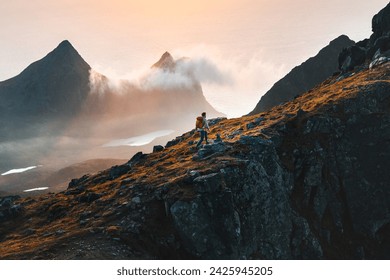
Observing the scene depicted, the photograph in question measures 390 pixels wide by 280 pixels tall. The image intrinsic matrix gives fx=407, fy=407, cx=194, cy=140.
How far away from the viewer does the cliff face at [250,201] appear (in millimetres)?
50791

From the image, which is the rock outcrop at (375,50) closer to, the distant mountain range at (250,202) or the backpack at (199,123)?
the distant mountain range at (250,202)

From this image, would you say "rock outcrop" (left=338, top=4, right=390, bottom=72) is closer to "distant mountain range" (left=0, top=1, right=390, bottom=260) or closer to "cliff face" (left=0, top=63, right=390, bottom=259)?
"distant mountain range" (left=0, top=1, right=390, bottom=260)

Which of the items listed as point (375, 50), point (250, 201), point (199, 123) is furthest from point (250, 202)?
point (375, 50)

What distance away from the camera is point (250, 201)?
5834 centimetres

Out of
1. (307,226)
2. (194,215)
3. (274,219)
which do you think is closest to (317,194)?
(307,226)

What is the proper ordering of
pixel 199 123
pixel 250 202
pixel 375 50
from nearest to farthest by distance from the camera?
pixel 250 202
pixel 199 123
pixel 375 50

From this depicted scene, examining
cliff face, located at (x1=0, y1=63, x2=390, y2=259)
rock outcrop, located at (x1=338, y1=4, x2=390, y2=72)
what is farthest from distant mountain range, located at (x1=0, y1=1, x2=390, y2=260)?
rock outcrop, located at (x1=338, y1=4, x2=390, y2=72)

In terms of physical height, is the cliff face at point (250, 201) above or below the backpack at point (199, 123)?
below

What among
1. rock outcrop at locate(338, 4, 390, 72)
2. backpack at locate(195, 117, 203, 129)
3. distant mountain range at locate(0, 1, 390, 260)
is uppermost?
rock outcrop at locate(338, 4, 390, 72)

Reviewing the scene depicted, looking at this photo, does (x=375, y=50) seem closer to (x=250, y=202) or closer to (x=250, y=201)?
(x=250, y=201)

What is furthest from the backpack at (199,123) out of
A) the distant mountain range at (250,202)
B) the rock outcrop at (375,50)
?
the rock outcrop at (375,50)

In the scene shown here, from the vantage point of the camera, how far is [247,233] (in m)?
55.2

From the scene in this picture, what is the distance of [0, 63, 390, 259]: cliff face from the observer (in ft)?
167
